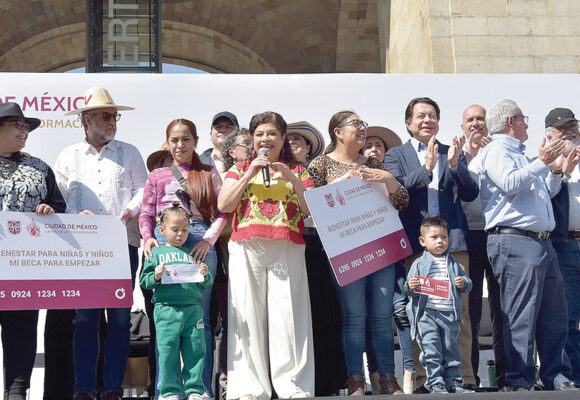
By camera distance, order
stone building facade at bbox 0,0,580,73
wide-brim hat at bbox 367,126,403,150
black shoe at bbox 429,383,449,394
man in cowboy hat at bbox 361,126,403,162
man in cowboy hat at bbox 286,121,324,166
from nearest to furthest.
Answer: black shoe at bbox 429,383,449,394 < man in cowboy hat at bbox 361,126,403,162 < man in cowboy hat at bbox 286,121,324,166 < wide-brim hat at bbox 367,126,403,150 < stone building facade at bbox 0,0,580,73

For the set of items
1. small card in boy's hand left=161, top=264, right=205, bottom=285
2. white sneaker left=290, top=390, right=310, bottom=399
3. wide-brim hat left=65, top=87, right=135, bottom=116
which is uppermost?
wide-brim hat left=65, top=87, right=135, bottom=116

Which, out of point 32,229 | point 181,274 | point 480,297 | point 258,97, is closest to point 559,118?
point 480,297

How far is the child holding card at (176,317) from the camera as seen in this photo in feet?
14.4

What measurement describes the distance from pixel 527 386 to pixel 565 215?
1266mm

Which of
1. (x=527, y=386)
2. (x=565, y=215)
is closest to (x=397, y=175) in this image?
(x=565, y=215)

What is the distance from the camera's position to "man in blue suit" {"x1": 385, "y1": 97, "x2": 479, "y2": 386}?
4996mm

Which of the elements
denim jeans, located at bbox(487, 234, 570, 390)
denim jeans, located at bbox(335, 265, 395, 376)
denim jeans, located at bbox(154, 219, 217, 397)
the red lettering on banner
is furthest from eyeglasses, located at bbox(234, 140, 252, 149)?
the red lettering on banner

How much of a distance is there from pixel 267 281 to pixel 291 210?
0.46 m

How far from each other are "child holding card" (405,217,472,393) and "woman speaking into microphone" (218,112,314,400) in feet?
2.35

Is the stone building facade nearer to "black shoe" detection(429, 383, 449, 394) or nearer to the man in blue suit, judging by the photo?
the man in blue suit

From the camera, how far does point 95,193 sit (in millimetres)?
5078

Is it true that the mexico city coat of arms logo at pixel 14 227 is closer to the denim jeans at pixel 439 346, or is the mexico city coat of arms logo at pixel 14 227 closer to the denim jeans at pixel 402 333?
the denim jeans at pixel 402 333

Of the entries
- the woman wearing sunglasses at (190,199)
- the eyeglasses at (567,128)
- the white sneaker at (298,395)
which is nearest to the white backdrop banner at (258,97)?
the eyeglasses at (567,128)

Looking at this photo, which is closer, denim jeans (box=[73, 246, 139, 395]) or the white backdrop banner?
denim jeans (box=[73, 246, 139, 395])
